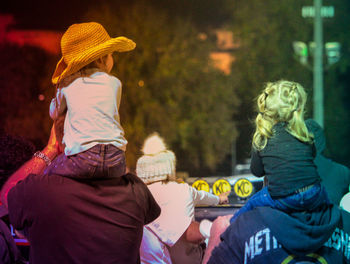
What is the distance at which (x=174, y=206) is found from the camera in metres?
2.42

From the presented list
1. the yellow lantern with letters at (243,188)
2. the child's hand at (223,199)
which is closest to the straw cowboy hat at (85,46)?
the child's hand at (223,199)

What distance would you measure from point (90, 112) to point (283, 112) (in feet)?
2.82

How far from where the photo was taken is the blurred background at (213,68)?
14.1 meters

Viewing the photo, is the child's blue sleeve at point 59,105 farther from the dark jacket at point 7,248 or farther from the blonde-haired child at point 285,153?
the blonde-haired child at point 285,153

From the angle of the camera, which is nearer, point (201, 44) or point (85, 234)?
point (85, 234)

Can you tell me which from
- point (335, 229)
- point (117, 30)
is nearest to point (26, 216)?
point (335, 229)

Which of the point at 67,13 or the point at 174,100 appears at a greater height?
the point at 67,13

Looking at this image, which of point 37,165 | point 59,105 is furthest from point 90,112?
point 37,165

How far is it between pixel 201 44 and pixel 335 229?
13.7m

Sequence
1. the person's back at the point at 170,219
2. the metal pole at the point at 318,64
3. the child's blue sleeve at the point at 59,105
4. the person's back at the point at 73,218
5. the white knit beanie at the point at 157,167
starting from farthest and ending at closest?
1. the metal pole at the point at 318,64
2. the white knit beanie at the point at 157,167
3. the person's back at the point at 170,219
4. the child's blue sleeve at the point at 59,105
5. the person's back at the point at 73,218

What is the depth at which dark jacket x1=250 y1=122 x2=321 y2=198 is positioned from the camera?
6.08 ft

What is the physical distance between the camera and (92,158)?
1.67 meters

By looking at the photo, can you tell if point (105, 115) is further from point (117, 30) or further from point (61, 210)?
point (117, 30)

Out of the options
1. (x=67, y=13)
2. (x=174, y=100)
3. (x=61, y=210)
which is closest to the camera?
(x=61, y=210)
